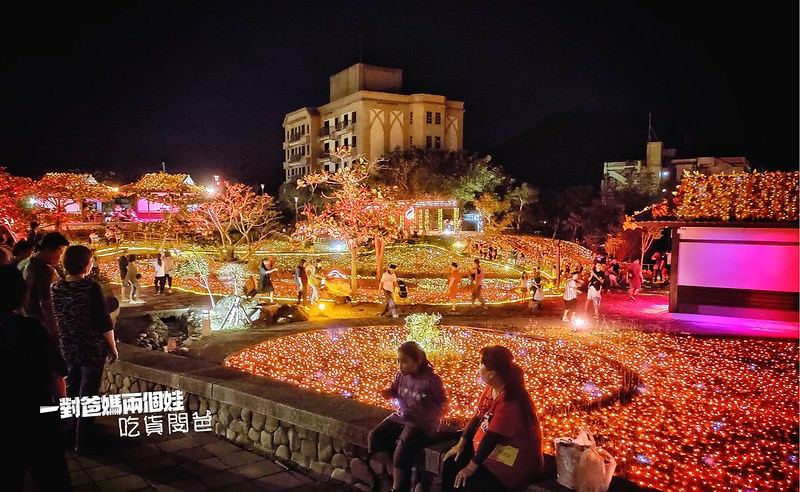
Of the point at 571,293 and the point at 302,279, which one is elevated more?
the point at 302,279

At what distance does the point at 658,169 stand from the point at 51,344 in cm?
5211

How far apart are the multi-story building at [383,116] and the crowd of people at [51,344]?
38645mm

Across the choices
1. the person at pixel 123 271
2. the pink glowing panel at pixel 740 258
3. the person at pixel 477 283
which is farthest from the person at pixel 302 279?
the pink glowing panel at pixel 740 258

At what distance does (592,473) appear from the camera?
3.09 metres

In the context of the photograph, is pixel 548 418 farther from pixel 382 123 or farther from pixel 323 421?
pixel 382 123

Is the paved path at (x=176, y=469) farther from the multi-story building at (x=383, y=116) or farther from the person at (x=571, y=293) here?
the multi-story building at (x=383, y=116)

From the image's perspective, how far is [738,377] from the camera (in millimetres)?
9078

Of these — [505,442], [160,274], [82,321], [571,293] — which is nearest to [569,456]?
[505,442]

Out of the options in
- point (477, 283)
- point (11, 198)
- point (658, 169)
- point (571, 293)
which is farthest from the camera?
point (658, 169)

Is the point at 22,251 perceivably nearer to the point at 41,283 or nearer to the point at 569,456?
the point at 41,283

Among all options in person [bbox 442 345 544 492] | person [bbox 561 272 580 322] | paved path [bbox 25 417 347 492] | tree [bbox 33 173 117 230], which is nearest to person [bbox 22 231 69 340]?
paved path [bbox 25 417 347 492]

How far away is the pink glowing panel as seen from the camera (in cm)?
1386

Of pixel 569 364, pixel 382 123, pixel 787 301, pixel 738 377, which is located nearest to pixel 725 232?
pixel 787 301

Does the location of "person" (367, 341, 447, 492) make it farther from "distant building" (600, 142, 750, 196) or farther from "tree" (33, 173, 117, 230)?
"distant building" (600, 142, 750, 196)
